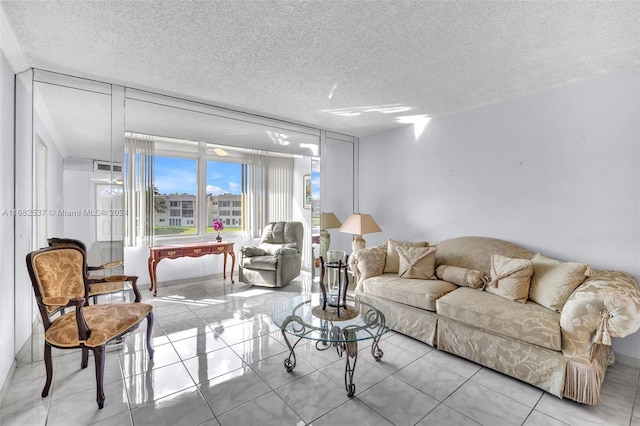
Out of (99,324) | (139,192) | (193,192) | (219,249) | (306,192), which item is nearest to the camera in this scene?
(99,324)

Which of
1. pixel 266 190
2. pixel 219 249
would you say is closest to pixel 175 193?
pixel 219 249

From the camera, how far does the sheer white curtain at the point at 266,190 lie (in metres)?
5.83

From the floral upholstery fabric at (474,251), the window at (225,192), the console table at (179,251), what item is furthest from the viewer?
the window at (225,192)

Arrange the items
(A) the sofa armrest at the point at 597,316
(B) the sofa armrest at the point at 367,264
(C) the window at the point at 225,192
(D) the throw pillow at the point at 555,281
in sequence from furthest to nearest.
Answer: (C) the window at the point at 225,192, (B) the sofa armrest at the point at 367,264, (D) the throw pillow at the point at 555,281, (A) the sofa armrest at the point at 597,316

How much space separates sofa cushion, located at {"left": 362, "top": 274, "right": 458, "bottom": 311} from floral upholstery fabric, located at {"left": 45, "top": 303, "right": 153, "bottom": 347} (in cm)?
218

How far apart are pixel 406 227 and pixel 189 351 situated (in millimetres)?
3044

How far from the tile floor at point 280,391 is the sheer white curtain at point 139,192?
217cm

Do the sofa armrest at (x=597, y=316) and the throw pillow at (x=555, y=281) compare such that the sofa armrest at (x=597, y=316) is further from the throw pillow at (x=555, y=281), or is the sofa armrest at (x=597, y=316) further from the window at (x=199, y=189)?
the window at (x=199, y=189)

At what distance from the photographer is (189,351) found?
2.62m

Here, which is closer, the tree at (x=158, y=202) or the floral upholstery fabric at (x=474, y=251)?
the floral upholstery fabric at (x=474, y=251)

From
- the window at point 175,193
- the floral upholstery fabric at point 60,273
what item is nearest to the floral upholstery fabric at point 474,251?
the floral upholstery fabric at point 60,273

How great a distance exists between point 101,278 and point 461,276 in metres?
3.35

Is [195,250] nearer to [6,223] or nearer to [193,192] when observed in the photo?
[193,192]

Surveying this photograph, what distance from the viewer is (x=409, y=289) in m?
2.91
